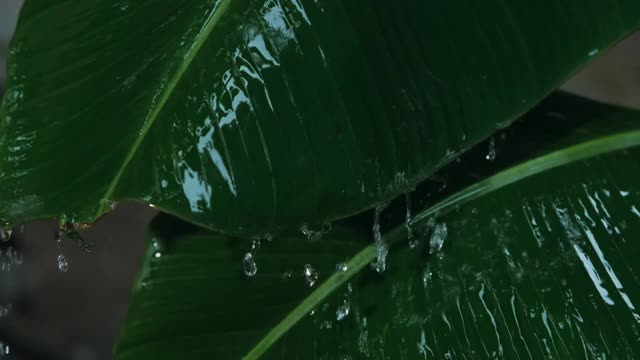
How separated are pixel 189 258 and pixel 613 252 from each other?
31 centimetres

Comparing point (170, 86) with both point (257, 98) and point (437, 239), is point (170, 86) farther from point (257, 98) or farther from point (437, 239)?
point (437, 239)

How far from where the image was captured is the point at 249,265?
648 millimetres

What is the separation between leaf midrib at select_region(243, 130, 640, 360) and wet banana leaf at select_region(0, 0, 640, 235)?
0.35 feet

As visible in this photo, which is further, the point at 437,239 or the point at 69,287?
the point at 69,287

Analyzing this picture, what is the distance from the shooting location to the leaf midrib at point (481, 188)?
0.62m

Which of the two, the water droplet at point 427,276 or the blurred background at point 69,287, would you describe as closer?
the water droplet at point 427,276

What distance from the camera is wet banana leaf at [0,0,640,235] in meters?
0.48

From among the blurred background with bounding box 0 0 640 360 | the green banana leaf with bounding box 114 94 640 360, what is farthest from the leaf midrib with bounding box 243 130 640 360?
the blurred background with bounding box 0 0 640 360

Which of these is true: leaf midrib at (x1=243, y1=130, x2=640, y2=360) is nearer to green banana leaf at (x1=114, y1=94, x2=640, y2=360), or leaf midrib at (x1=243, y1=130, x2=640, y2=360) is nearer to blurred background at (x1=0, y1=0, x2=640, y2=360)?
green banana leaf at (x1=114, y1=94, x2=640, y2=360)

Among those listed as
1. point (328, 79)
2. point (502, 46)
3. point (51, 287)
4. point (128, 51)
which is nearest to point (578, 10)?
point (502, 46)

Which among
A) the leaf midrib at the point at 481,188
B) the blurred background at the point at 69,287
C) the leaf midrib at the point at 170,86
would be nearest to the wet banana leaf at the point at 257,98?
the leaf midrib at the point at 170,86

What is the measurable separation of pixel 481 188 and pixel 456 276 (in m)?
0.07

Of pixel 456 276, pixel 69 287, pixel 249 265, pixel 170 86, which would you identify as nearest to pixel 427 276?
pixel 456 276

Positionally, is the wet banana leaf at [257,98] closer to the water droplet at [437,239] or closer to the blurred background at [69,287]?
the water droplet at [437,239]
